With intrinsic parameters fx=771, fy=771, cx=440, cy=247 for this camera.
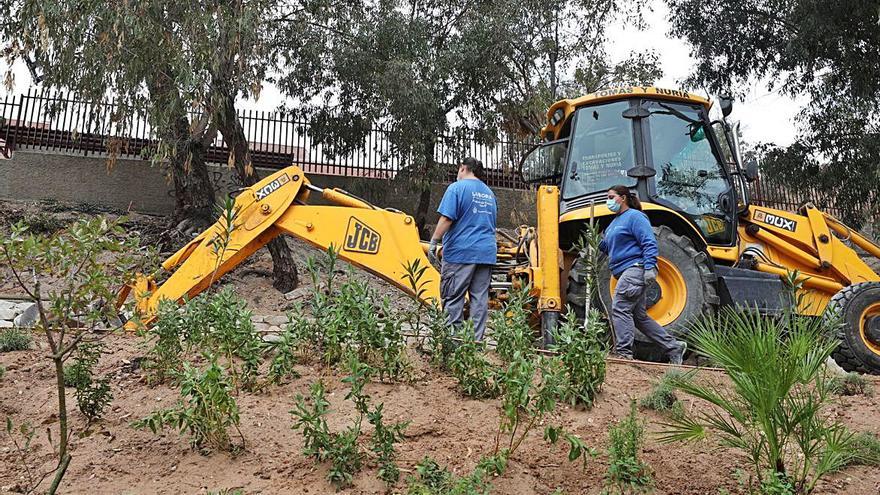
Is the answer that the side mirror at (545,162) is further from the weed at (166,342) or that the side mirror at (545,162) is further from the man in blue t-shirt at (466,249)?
the weed at (166,342)

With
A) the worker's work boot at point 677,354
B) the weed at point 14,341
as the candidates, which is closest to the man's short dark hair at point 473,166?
the worker's work boot at point 677,354

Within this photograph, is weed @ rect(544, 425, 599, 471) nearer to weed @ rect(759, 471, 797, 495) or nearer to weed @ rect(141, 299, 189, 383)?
weed @ rect(759, 471, 797, 495)

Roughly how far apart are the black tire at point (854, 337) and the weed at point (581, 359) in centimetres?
384

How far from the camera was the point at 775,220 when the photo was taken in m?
8.60

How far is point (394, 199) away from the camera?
16172 mm

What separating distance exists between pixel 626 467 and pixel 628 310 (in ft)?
10.5

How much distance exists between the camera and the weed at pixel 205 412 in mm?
3873

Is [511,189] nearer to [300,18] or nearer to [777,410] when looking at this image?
[300,18]

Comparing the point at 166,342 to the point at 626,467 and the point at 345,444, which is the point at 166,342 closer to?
the point at 345,444

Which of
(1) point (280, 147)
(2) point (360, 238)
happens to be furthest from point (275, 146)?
(2) point (360, 238)

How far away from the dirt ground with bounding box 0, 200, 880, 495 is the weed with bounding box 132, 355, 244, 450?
10 centimetres

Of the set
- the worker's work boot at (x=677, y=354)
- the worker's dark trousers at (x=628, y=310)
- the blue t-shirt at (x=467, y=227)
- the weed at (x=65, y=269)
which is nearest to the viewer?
the weed at (x=65, y=269)

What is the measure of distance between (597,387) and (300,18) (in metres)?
11.1

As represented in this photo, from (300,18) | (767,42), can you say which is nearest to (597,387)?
(300,18)
